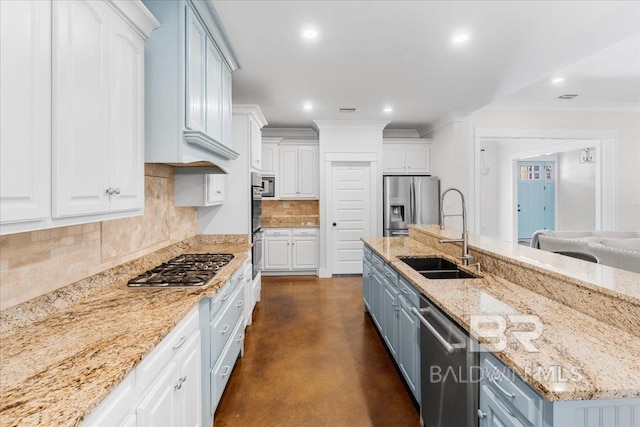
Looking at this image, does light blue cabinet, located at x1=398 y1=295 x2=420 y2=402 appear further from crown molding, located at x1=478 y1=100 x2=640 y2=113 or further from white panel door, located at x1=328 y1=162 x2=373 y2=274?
crown molding, located at x1=478 y1=100 x2=640 y2=113

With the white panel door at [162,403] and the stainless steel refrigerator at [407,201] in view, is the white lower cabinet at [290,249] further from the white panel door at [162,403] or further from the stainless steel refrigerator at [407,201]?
the white panel door at [162,403]

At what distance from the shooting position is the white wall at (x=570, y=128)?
5062mm

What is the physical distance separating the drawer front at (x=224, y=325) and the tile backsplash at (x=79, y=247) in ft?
2.36

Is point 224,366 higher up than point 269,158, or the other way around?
point 269,158

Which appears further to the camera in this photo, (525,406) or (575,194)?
(575,194)

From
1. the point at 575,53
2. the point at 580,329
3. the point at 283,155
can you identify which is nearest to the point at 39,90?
the point at 580,329

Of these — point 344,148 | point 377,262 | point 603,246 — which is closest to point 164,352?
point 377,262

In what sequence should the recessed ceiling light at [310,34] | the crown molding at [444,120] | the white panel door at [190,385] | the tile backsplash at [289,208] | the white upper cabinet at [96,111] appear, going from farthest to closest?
the tile backsplash at [289,208] → the crown molding at [444,120] → the recessed ceiling light at [310,34] → the white panel door at [190,385] → the white upper cabinet at [96,111]

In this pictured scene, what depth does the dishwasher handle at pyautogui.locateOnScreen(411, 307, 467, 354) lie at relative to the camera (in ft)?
4.56

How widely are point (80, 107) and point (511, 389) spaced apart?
183 cm

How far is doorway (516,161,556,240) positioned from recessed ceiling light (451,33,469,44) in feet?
24.6

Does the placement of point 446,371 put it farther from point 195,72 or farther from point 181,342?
point 195,72

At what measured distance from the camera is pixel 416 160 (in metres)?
5.91

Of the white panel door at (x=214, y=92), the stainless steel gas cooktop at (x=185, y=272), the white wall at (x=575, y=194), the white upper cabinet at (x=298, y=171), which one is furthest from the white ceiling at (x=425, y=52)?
the white wall at (x=575, y=194)
